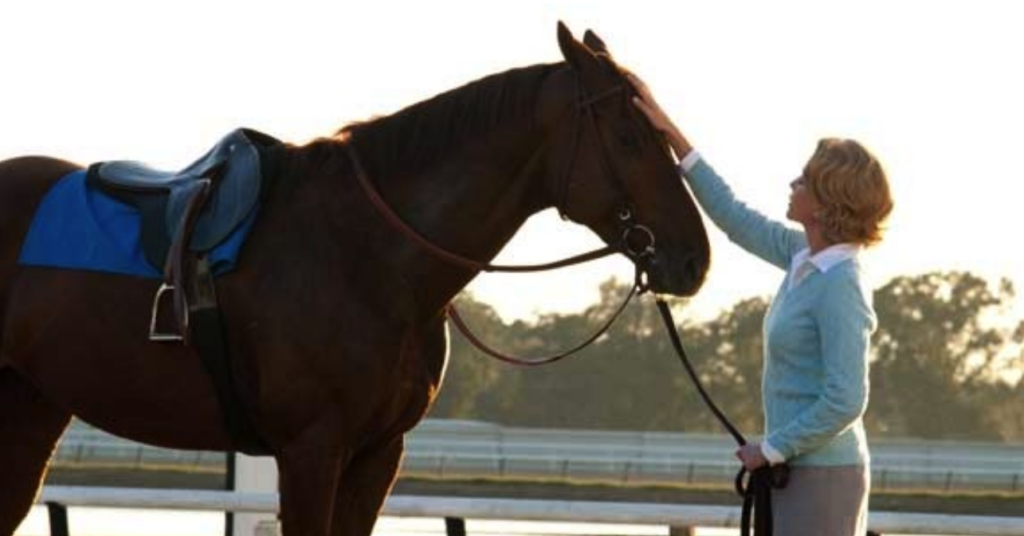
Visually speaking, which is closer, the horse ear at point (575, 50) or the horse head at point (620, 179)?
the horse head at point (620, 179)

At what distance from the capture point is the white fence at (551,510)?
9344 millimetres

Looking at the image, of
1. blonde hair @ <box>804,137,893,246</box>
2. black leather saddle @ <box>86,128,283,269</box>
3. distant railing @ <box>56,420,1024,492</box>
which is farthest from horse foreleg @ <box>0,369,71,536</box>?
distant railing @ <box>56,420,1024,492</box>

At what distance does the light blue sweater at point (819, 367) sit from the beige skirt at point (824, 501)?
3 cm

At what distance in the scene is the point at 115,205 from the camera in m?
7.48

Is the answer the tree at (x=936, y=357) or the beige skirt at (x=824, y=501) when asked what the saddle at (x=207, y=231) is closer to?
the beige skirt at (x=824, y=501)

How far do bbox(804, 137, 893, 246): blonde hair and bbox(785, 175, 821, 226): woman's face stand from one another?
22 millimetres

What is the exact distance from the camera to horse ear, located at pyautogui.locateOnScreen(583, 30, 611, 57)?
7.25 meters

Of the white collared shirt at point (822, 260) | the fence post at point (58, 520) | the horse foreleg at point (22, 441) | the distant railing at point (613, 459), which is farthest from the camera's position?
the distant railing at point (613, 459)

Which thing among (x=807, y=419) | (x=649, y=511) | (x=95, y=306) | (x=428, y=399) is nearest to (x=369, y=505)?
(x=428, y=399)

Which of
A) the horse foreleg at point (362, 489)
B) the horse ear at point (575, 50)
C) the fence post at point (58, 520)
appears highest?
the horse ear at point (575, 50)

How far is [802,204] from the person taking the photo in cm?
591

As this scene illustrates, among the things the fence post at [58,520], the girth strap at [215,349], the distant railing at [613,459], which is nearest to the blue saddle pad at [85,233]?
the girth strap at [215,349]

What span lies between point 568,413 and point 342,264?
4684 centimetres

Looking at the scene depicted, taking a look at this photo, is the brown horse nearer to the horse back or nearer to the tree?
the horse back
